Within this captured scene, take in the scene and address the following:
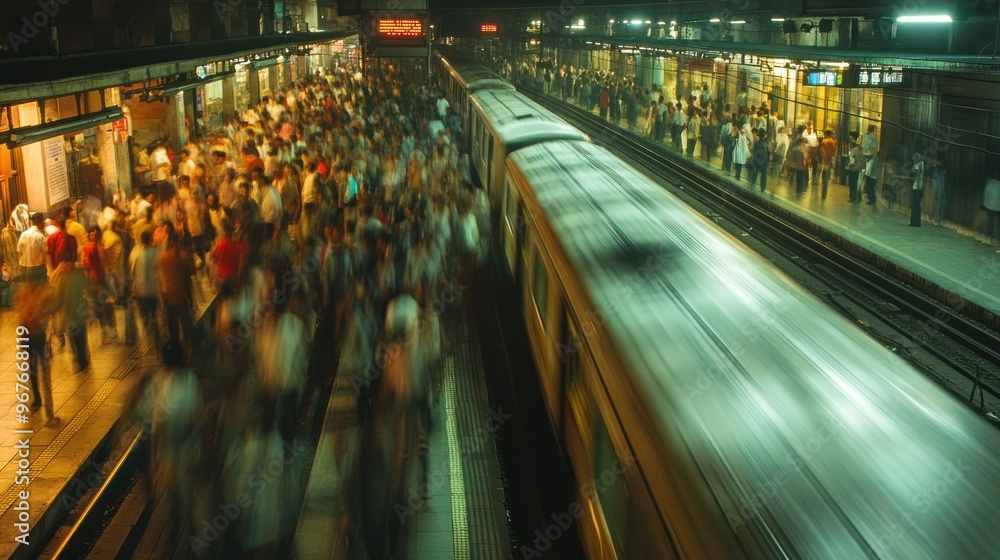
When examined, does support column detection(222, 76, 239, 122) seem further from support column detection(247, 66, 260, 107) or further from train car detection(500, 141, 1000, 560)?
train car detection(500, 141, 1000, 560)

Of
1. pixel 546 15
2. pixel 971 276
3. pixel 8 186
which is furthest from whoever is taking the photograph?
pixel 546 15

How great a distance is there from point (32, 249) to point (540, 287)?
5.36 meters

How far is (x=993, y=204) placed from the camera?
15.5 meters

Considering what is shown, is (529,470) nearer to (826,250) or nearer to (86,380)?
(86,380)

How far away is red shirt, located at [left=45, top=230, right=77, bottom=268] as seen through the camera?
9266 mm

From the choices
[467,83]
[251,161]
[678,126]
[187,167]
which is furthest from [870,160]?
[187,167]

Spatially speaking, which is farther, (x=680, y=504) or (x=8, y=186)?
(x=8, y=186)

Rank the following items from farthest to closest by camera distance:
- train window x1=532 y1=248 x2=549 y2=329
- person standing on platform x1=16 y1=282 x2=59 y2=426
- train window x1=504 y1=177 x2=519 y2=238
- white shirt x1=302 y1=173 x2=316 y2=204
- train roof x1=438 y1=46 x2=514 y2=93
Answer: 1. train roof x1=438 y1=46 x2=514 y2=93
2. white shirt x1=302 y1=173 x2=316 y2=204
3. train window x1=504 y1=177 x2=519 y2=238
4. person standing on platform x1=16 y1=282 x2=59 y2=426
5. train window x1=532 y1=248 x2=549 y2=329

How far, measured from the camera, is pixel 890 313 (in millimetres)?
12531

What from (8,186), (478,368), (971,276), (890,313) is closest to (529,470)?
(478,368)

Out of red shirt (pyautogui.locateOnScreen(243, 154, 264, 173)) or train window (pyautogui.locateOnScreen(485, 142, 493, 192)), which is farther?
train window (pyautogui.locateOnScreen(485, 142, 493, 192))

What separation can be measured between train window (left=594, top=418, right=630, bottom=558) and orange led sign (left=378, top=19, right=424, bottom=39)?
62.5ft

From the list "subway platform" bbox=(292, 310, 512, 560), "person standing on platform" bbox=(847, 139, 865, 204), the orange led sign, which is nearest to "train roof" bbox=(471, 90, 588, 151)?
"subway platform" bbox=(292, 310, 512, 560)

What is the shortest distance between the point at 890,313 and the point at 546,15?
27620 millimetres
